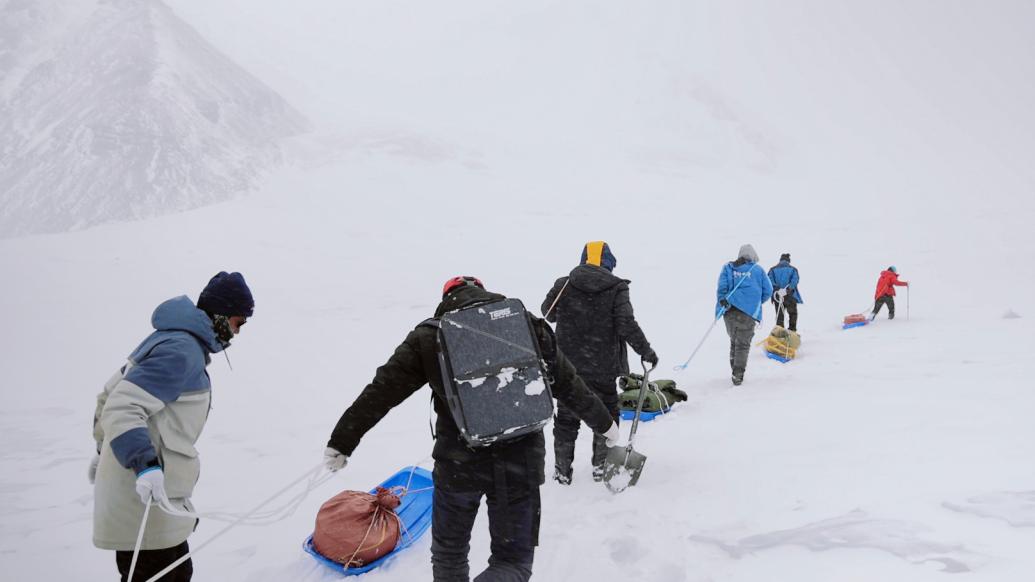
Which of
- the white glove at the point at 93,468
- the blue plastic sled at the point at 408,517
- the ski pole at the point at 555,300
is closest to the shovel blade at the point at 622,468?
the ski pole at the point at 555,300

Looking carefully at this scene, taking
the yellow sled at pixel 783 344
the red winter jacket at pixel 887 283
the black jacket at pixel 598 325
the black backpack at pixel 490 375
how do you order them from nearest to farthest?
the black backpack at pixel 490 375 < the black jacket at pixel 598 325 < the yellow sled at pixel 783 344 < the red winter jacket at pixel 887 283

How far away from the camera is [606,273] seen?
496 centimetres

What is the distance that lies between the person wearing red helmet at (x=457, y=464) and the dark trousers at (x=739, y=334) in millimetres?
5699

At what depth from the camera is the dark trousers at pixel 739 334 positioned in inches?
310

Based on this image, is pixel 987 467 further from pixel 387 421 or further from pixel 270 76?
pixel 270 76

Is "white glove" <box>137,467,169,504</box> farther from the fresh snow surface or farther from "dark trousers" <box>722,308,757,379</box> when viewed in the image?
"dark trousers" <box>722,308,757,379</box>

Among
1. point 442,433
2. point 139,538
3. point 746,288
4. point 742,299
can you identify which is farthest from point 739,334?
point 139,538

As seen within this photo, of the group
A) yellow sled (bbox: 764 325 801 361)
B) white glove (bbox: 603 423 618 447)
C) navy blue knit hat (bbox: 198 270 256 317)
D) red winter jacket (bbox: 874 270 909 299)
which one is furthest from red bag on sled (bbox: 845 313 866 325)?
navy blue knit hat (bbox: 198 270 256 317)

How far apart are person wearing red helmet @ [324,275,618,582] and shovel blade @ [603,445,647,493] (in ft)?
6.28

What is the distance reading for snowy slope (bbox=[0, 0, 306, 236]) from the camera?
102ft

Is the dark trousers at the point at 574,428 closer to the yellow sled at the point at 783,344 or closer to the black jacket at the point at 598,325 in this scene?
the black jacket at the point at 598,325

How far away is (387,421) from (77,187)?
1335 inches

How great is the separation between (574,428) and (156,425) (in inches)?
128

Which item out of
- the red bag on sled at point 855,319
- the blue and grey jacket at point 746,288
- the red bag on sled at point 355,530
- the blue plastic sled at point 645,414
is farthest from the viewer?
the red bag on sled at point 855,319
